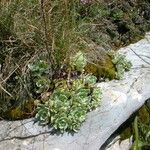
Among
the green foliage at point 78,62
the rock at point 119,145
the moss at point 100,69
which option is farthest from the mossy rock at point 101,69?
the rock at point 119,145

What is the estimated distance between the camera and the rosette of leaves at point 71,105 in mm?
3664

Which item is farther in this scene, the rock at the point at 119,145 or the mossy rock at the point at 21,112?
the rock at the point at 119,145

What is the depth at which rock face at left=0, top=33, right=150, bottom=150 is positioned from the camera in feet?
12.0

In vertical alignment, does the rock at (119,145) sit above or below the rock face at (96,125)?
below

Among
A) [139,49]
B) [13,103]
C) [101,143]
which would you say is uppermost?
[139,49]

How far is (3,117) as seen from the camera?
3895 mm

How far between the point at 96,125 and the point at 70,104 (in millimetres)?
277

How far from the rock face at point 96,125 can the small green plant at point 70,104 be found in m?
0.07

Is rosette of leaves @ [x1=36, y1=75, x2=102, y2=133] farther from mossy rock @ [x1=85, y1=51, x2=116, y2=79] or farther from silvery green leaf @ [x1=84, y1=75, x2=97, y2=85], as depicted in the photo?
mossy rock @ [x1=85, y1=51, x2=116, y2=79]

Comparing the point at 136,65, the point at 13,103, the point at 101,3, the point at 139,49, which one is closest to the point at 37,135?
the point at 13,103

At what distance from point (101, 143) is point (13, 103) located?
32.4 inches

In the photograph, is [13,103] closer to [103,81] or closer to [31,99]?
[31,99]

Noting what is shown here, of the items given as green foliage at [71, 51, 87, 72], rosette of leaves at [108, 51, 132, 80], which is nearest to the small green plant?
green foliage at [71, 51, 87, 72]

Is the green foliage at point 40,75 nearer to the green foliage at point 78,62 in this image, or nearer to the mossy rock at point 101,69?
the green foliage at point 78,62
